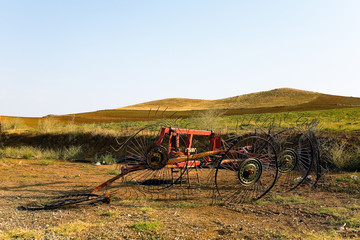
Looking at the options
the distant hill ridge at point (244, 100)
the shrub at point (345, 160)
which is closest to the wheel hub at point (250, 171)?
the shrub at point (345, 160)

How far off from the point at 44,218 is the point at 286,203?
5259 millimetres

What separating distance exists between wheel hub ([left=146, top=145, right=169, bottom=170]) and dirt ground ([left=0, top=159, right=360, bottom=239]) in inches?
36.3

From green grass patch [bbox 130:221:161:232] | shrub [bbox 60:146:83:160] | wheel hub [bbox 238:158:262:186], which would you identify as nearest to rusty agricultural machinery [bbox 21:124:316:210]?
wheel hub [bbox 238:158:262:186]

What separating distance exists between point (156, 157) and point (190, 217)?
167 centimetres

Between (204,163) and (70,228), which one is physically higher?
(204,163)

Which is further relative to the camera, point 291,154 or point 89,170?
point 89,170

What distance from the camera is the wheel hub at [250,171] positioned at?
688 cm

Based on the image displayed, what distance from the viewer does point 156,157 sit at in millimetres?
7453

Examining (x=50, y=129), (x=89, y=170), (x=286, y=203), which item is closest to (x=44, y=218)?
(x=286, y=203)

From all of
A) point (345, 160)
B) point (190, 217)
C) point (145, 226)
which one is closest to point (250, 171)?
point (190, 217)

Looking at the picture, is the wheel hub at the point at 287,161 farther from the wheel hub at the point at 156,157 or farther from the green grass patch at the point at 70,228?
the green grass patch at the point at 70,228

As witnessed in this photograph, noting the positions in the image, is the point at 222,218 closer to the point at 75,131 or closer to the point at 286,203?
the point at 286,203

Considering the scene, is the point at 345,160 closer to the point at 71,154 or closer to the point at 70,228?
the point at 70,228

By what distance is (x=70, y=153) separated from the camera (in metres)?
18.9
